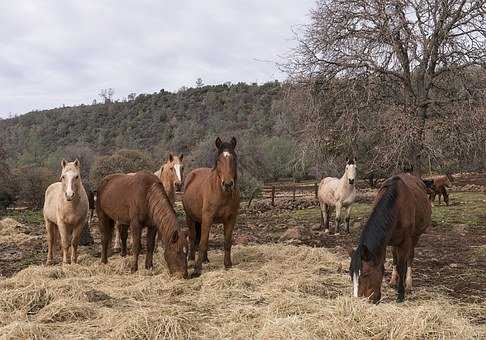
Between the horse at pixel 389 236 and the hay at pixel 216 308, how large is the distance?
28 cm

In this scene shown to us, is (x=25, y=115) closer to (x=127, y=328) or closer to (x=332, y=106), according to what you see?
(x=332, y=106)

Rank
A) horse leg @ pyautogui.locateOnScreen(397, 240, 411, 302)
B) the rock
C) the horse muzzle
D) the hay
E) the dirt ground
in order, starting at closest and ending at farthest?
the hay
horse leg @ pyautogui.locateOnScreen(397, 240, 411, 302)
the dirt ground
the horse muzzle
the rock

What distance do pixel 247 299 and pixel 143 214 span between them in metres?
2.59

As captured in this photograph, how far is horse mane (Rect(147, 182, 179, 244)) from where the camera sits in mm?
6803

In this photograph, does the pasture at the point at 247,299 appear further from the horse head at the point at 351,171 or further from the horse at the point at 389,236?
the horse head at the point at 351,171

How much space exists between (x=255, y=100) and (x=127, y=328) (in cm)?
6299

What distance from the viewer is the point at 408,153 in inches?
466

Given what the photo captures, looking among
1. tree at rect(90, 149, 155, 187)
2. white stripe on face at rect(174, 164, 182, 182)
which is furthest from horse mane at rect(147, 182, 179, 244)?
tree at rect(90, 149, 155, 187)

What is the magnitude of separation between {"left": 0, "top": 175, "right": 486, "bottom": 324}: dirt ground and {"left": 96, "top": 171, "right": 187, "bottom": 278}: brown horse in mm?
1600

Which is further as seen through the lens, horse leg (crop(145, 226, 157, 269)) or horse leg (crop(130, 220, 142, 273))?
horse leg (crop(145, 226, 157, 269))

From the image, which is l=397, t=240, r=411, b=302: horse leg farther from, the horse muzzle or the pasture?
the horse muzzle

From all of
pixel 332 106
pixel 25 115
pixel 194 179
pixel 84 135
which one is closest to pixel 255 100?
pixel 84 135

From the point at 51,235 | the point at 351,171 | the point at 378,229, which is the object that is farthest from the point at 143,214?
the point at 351,171

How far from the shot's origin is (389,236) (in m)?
5.38
